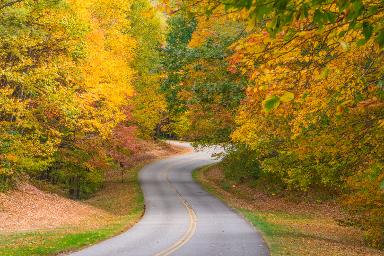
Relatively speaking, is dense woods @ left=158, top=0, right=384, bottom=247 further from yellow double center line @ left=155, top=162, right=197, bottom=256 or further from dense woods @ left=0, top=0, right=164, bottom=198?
dense woods @ left=0, top=0, right=164, bottom=198

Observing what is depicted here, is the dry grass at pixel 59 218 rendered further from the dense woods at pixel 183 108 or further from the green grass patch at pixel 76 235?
the dense woods at pixel 183 108

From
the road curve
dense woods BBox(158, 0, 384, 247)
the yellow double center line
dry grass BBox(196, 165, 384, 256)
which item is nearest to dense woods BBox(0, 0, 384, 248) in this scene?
dense woods BBox(158, 0, 384, 247)

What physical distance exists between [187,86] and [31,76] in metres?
11.0

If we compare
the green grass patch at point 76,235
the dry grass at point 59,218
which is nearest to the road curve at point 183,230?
the green grass patch at point 76,235

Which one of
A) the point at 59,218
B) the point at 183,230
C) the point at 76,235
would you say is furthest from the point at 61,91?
the point at 183,230

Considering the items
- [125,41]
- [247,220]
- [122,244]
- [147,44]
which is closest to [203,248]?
[122,244]

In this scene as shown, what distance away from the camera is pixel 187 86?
2972 centimetres

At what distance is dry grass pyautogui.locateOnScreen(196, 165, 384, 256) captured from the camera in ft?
54.7

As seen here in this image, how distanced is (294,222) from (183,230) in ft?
25.3

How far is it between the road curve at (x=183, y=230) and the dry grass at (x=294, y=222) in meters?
0.93

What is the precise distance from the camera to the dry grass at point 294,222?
1667 cm

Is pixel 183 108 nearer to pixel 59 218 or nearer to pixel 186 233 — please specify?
pixel 59 218

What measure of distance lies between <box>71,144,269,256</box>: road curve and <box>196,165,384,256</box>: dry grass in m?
0.93

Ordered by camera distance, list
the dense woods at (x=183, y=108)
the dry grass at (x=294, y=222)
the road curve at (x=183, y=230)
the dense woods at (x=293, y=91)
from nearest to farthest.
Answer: the dense woods at (x=293, y=91) < the dense woods at (x=183, y=108) < the road curve at (x=183, y=230) < the dry grass at (x=294, y=222)
